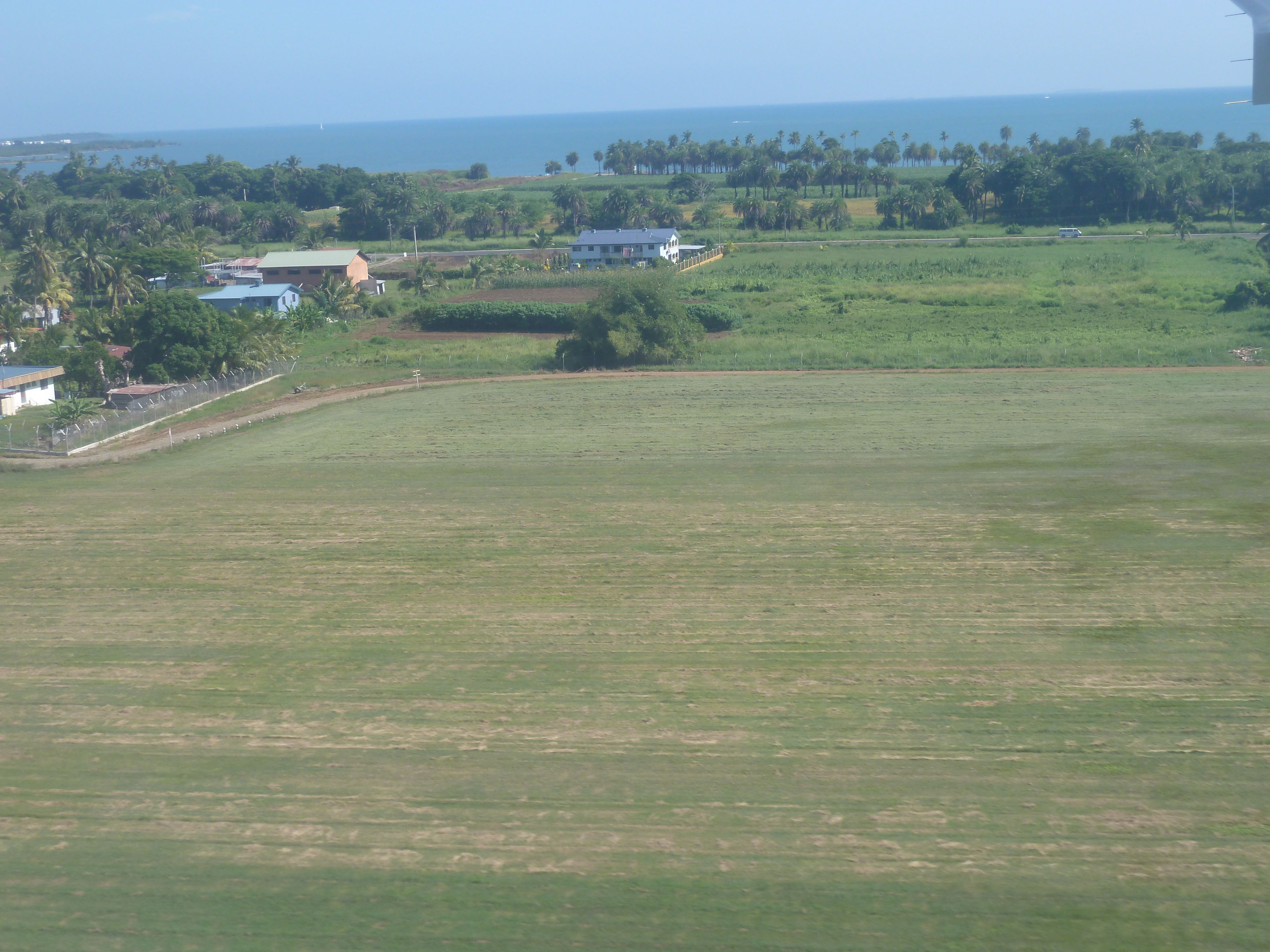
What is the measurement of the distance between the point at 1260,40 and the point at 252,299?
63120 millimetres

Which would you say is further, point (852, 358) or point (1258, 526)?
point (852, 358)

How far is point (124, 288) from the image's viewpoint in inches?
2594

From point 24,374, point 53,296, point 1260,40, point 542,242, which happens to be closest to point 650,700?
point 1260,40

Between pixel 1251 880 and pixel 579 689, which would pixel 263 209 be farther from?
pixel 1251 880

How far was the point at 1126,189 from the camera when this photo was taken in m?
105

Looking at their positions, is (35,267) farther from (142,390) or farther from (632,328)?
(632,328)

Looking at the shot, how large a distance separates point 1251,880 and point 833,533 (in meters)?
14.0

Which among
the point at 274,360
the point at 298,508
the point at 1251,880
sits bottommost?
the point at 1251,880

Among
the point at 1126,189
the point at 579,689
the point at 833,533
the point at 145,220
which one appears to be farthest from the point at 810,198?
the point at 579,689

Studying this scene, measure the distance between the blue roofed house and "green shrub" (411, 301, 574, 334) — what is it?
867 cm

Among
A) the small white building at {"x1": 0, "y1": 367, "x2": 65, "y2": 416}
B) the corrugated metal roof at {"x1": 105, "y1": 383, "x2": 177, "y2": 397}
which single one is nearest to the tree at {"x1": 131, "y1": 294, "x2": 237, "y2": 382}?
the corrugated metal roof at {"x1": 105, "y1": 383, "x2": 177, "y2": 397}

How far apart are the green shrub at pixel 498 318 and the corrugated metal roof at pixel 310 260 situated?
670 inches

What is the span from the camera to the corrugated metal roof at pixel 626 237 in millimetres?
88938

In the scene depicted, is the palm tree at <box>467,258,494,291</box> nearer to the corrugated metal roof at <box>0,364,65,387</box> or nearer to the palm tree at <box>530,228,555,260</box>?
the palm tree at <box>530,228,555,260</box>
